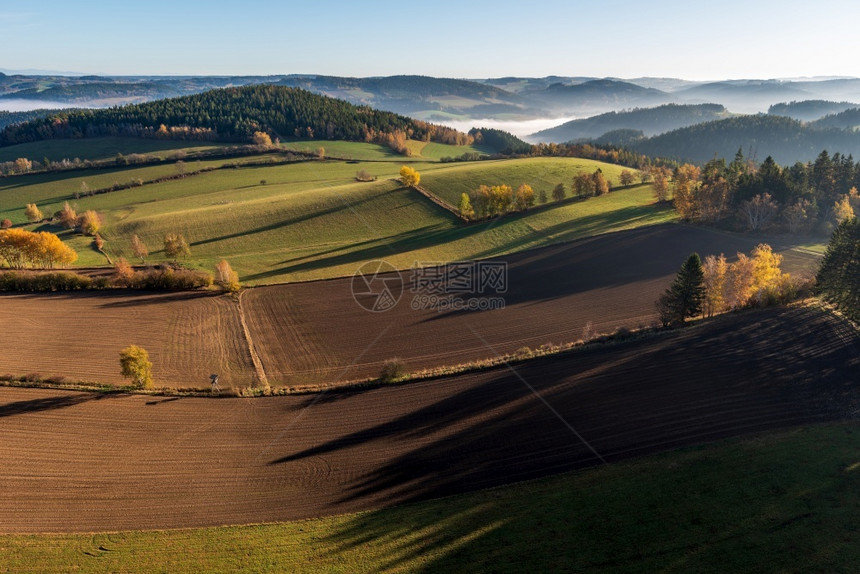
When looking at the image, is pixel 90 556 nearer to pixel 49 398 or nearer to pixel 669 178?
pixel 49 398

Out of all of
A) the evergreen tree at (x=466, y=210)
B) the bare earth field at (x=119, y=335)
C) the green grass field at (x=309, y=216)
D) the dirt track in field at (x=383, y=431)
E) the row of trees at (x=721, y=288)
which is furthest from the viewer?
the evergreen tree at (x=466, y=210)

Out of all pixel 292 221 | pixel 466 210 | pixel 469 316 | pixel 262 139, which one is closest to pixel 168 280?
pixel 292 221

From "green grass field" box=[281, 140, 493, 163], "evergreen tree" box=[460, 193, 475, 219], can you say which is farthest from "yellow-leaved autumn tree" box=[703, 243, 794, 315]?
"green grass field" box=[281, 140, 493, 163]

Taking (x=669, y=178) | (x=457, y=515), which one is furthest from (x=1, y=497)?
(x=669, y=178)

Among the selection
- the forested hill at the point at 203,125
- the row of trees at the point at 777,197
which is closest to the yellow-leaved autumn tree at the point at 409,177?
the row of trees at the point at 777,197
